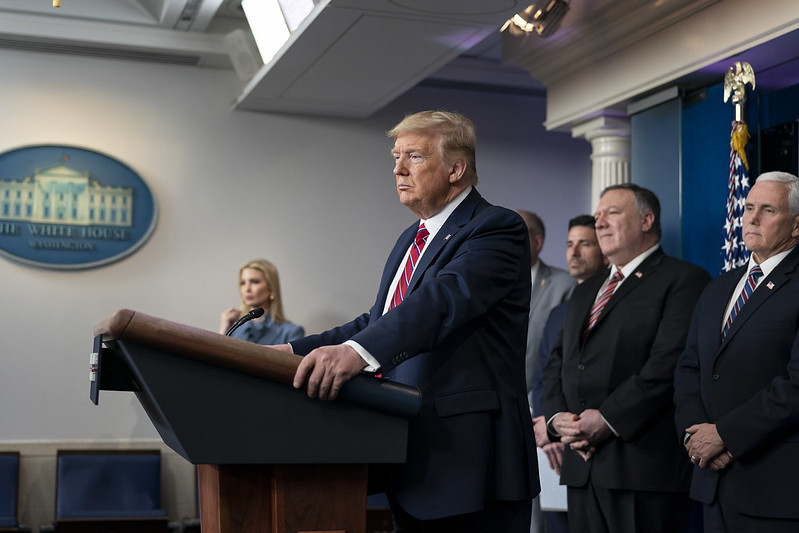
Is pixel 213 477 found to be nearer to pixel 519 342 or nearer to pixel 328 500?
pixel 328 500

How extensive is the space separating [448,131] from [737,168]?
2579 mm

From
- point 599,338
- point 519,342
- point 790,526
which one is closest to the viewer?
point 519,342

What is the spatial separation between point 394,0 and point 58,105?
9.06 ft

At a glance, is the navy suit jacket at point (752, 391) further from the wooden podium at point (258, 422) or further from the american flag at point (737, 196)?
the wooden podium at point (258, 422)

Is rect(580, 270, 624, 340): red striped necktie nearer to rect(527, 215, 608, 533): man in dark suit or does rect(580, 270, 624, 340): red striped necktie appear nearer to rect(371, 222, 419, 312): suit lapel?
rect(527, 215, 608, 533): man in dark suit

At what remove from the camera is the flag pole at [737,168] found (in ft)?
14.3

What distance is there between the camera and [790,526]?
2.97 m

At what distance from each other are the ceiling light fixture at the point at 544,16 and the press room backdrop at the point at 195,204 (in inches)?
75.3

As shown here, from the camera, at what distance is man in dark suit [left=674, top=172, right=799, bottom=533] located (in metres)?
3.00

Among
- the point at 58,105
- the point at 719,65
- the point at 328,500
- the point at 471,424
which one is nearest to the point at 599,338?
the point at 719,65

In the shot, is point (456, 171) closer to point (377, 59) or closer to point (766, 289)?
point (766, 289)

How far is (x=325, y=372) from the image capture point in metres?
1.75

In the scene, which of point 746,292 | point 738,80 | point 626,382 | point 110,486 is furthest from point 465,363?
point 110,486

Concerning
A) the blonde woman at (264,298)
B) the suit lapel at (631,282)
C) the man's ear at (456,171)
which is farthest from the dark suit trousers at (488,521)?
the blonde woman at (264,298)
